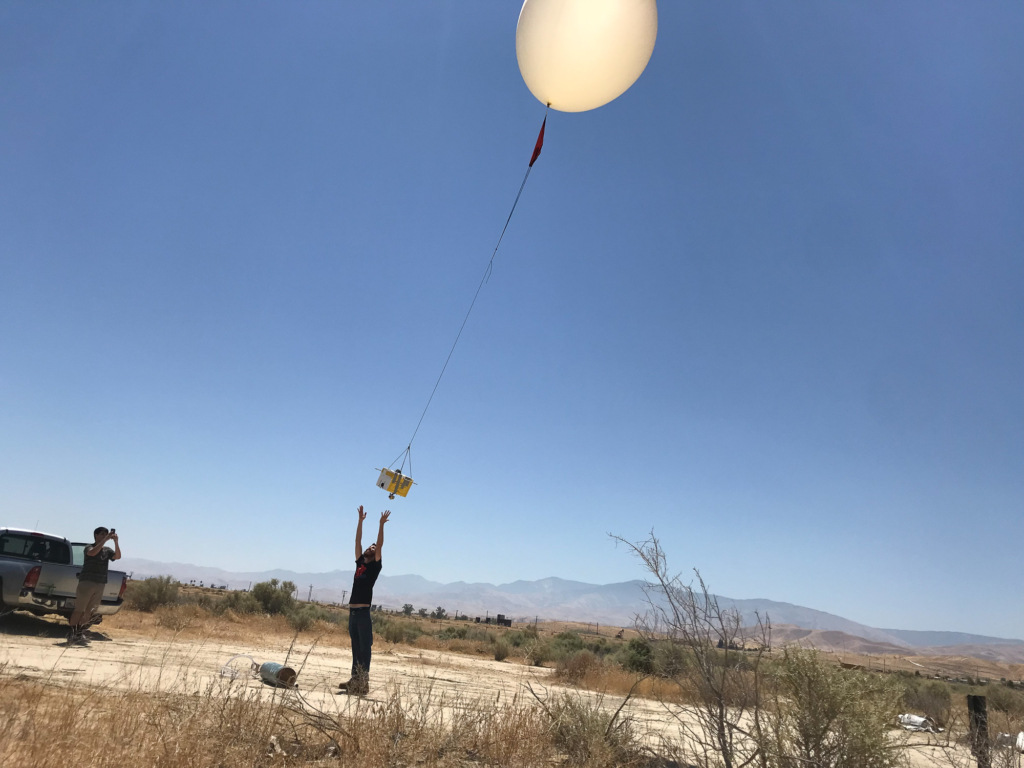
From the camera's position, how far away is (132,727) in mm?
3900

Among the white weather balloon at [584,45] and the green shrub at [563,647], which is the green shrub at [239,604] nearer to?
the green shrub at [563,647]

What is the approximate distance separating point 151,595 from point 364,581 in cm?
1456

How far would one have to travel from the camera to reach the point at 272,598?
21.2 meters

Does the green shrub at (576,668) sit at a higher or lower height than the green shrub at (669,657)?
lower

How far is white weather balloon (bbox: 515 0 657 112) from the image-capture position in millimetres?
5801

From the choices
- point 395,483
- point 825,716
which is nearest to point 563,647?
point 395,483

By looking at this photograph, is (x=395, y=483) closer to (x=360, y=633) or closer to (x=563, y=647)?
(x=360, y=633)

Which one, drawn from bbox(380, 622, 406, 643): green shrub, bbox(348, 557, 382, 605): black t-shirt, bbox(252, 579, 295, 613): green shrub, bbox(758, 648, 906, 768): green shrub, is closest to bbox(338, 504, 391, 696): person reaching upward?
bbox(348, 557, 382, 605): black t-shirt

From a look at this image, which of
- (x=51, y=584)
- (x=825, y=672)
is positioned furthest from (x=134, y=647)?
(x=825, y=672)

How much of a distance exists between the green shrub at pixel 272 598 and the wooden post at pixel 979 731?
19877mm

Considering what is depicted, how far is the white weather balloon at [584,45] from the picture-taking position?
5801mm

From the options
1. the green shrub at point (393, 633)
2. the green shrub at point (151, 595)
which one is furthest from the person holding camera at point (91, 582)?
the green shrub at point (393, 633)

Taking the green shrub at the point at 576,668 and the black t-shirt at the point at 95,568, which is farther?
the green shrub at the point at 576,668

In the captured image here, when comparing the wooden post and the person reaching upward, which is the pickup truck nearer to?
the person reaching upward
